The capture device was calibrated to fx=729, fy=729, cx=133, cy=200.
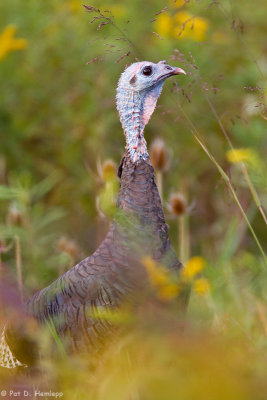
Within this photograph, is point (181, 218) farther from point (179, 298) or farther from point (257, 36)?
point (257, 36)

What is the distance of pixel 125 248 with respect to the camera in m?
2.52

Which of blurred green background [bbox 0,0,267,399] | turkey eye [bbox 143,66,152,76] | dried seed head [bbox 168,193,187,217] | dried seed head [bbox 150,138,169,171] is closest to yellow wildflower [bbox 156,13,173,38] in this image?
blurred green background [bbox 0,0,267,399]

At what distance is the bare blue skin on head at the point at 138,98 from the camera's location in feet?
8.92

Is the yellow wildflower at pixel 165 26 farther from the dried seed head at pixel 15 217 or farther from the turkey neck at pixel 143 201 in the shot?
the turkey neck at pixel 143 201

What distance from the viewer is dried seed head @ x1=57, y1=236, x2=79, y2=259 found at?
3557 mm

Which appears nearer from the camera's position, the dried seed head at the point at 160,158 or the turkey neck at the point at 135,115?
the turkey neck at the point at 135,115

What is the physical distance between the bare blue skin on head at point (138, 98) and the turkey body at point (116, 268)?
0.07m

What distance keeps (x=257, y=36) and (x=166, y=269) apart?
9.91 ft

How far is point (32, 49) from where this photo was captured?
16.3ft

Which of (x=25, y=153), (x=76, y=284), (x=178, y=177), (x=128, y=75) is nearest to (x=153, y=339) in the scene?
(x=76, y=284)

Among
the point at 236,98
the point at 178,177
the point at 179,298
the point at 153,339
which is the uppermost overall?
the point at 153,339

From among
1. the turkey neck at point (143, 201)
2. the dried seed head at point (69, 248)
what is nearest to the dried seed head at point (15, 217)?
the dried seed head at point (69, 248)

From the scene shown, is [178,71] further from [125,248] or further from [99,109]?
[99,109]

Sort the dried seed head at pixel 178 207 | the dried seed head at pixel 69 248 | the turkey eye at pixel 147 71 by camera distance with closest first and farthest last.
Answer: the turkey eye at pixel 147 71 < the dried seed head at pixel 178 207 < the dried seed head at pixel 69 248
